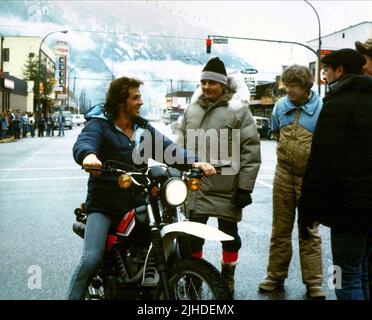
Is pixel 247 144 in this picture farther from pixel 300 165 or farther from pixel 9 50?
pixel 9 50

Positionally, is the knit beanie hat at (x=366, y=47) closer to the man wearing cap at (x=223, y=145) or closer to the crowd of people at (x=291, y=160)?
the crowd of people at (x=291, y=160)

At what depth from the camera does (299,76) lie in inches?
186

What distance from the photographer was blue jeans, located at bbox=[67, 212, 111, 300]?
344 cm

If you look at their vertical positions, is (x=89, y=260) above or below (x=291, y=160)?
below

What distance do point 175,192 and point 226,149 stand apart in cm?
156

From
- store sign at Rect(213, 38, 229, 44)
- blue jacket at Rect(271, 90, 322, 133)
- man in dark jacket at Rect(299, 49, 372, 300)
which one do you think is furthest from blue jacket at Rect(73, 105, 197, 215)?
store sign at Rect(213, 38, 229, 44)

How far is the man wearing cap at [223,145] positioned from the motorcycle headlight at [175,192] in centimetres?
146

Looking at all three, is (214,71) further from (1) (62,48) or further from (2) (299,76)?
(1) (62,48)

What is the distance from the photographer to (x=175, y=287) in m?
3.19

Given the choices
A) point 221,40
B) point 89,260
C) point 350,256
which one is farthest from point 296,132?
point 221,40

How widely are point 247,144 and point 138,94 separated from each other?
1244 millimetres

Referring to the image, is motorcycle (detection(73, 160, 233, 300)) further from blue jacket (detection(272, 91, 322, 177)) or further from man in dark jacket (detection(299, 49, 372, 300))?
blue jacket (detection(272, 91, 322, 177))

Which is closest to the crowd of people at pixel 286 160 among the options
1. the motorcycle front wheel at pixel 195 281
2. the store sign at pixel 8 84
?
the motorcycle front wheel at pixel 195 281

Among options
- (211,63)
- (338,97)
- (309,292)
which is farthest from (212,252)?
(338,97)
